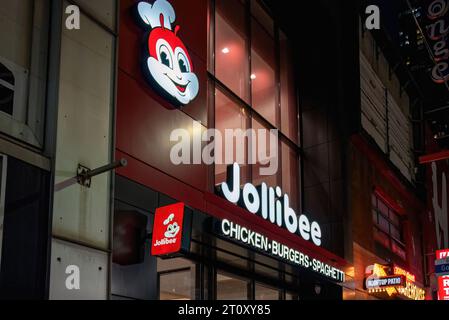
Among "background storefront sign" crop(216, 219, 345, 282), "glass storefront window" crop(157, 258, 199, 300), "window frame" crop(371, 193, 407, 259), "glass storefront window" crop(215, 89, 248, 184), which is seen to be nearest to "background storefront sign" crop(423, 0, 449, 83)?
"window frame" crop(371, 193, 407, 259)

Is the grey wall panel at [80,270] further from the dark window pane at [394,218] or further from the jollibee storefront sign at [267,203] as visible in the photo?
the dark window pane at [394,218]

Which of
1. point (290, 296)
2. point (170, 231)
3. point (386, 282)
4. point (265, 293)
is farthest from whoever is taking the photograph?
point (386, 282)

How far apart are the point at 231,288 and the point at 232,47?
651 cm

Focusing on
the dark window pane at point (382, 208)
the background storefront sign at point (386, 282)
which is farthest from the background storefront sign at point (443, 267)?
the dark window pane at point (382, 208)

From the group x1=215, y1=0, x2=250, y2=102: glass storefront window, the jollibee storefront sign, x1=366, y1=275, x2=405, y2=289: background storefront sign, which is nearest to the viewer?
the jollibee storefront sign

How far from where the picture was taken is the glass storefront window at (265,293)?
17458 millimetres

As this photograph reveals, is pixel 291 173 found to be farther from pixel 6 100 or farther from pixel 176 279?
pixel 6 100

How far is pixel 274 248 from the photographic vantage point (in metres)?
15.5

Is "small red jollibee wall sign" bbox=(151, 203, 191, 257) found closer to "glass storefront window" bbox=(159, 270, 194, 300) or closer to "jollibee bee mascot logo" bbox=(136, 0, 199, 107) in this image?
"glass storefront window" bbox=(159, 270, 194, 300)

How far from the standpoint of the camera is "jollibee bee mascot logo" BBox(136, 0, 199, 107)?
43.6 ft

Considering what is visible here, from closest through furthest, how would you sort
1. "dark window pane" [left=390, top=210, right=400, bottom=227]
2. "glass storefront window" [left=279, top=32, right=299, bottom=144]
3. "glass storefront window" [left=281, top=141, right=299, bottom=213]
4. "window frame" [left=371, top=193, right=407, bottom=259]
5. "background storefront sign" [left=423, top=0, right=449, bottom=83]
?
"glass storefront window" [left=281, top=141, right=299, bottom=213] → "glass storefront window" [left=279, top=32, right=299, bottom=144] → "window frame" [left=371, top=193, right=407, bottom=259] → "background storefront sign" [left=423, top=0, right=449, bottom=83] → "dark window pane" [left=390, top=210, right=400, bottom=227]

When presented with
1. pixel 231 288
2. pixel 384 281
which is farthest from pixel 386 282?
pixel 231 288
